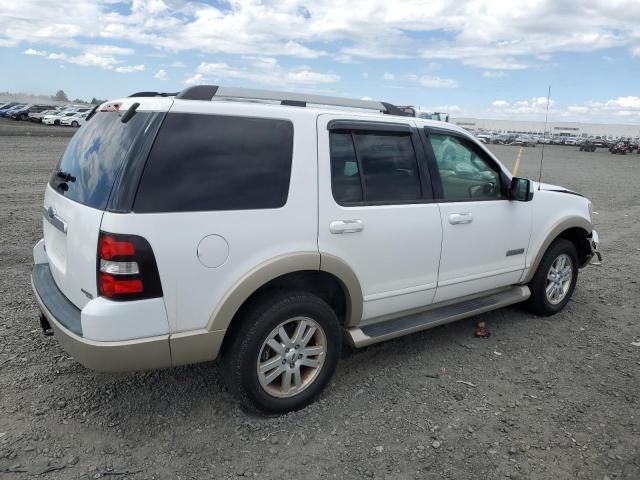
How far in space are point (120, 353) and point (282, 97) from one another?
1867 mm

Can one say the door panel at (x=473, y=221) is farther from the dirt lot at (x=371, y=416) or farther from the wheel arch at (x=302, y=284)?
the wheel arch at (x=302, y=284)

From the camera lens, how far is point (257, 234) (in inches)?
117

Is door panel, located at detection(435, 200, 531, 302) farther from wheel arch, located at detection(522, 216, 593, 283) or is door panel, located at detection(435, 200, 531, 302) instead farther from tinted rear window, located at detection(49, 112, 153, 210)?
tinted rear window, located at detection(49, 112, 153, 210)

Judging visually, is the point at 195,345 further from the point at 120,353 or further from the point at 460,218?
the point at 460,218

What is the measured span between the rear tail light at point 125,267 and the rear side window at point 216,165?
19 centimetres

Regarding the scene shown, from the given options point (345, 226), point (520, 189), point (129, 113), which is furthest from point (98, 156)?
point (520, 189)

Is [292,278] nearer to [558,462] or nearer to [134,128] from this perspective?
[134,128]

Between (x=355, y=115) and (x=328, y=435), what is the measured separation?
81.9 inches

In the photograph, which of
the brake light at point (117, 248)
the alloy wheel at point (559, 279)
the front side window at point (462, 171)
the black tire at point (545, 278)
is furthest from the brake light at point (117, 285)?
the alloy wheel at point (559, 279)

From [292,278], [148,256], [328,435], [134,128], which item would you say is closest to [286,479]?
[328,435]

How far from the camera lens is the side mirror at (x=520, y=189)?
4.36 metres

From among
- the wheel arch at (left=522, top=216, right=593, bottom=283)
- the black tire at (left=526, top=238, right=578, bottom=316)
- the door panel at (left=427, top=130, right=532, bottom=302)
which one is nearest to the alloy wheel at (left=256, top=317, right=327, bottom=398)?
the door panel at (left=427, top=130, right=532, bottom=302)

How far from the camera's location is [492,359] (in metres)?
4.26

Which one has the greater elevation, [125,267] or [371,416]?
[125,267]
